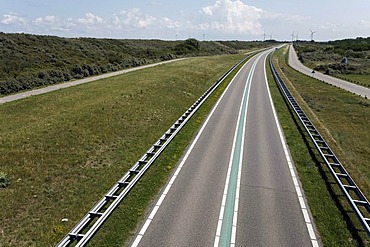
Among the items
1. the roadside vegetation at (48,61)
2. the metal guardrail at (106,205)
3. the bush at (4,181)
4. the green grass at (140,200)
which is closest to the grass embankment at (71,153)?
the green grass at (140,200)

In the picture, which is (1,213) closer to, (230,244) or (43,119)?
(230,244)

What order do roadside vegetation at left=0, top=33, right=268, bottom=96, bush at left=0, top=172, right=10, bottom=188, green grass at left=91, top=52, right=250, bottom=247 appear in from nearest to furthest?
green grass at left=91, top=52, right=250, bottom=247 → bush at left=0, top=172, right=10, bottom=188 → roadside vegetation at left=0, top=33, right=268, bottom=96

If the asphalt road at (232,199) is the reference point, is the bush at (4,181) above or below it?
above

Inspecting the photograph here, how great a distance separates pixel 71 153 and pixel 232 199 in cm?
1029

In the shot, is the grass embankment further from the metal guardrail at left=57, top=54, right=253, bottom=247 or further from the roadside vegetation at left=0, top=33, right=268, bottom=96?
the roadside vegetation at left=0, top=33, right=268, bottom=96

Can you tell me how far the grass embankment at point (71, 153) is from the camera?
40.2 feet

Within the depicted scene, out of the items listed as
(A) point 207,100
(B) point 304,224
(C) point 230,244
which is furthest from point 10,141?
(A) point 207,100

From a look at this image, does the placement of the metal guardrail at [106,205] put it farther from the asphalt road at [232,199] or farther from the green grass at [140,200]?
the asphalt road at [232,199]

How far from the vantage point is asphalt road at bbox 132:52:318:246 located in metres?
11.2

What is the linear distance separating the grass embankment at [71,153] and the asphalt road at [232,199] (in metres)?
1.09

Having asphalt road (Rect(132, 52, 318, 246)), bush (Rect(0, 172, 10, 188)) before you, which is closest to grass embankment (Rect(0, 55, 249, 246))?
bush (Rect(0, 172, 10, 188))

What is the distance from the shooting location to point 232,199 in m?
13.8

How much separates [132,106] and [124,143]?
9.67 metres

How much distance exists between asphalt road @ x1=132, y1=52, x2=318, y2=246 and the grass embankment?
1089mm
